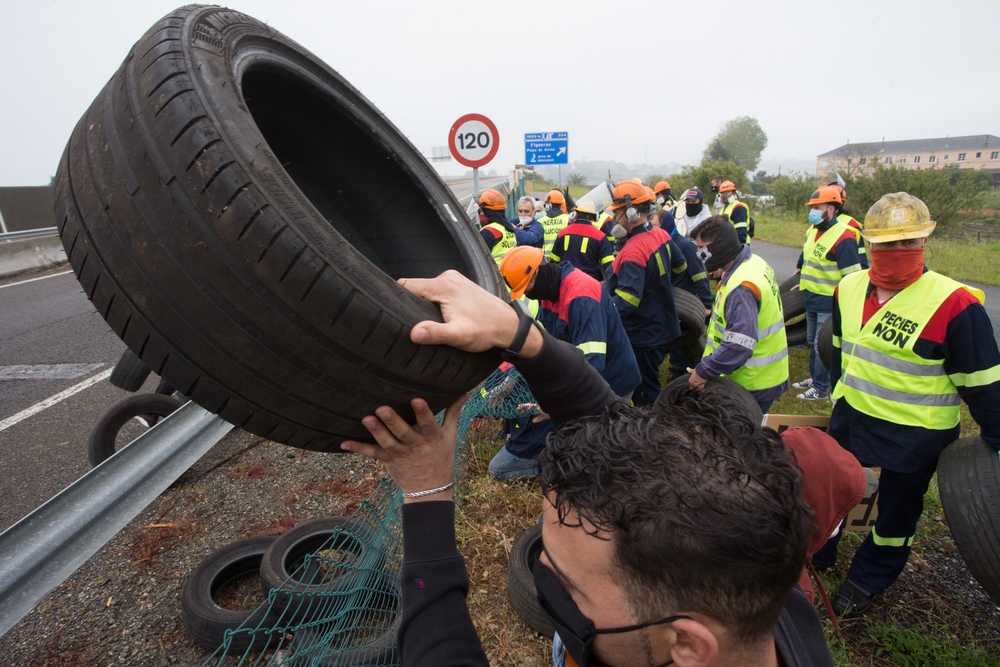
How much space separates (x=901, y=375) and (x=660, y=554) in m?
2.60

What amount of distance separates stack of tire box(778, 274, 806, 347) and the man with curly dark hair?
6143 mm

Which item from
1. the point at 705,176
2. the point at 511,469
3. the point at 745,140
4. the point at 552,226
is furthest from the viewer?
the point at 745,140

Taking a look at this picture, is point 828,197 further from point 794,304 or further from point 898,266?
point 898,266

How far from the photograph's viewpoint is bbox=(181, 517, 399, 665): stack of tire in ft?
7.68

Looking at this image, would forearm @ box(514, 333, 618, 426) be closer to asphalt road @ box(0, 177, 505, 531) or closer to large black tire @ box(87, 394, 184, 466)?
large black tire @ box(87, 394, 184, 466)

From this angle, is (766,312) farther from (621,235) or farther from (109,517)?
(109,517)

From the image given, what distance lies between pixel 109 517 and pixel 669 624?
1.96 meters

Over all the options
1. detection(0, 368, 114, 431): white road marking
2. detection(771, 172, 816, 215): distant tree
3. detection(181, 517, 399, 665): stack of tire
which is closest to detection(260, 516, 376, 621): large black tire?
detection(181, 517, 399, 665): stack of tire

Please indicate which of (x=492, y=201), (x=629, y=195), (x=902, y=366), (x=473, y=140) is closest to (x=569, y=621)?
(x=902, y=366)

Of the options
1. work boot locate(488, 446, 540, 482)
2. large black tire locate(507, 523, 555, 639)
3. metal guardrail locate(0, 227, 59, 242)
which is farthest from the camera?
metal guardrail locate(0, 227, 59, 242)

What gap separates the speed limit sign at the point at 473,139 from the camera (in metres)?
7.58

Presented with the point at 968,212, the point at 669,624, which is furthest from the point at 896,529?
the point at 968,212

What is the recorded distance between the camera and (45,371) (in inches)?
234

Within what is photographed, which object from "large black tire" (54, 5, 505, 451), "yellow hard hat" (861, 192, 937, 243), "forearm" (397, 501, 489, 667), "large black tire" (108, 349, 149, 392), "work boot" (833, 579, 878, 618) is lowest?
"work boot" (833, 579, 878, 618)
